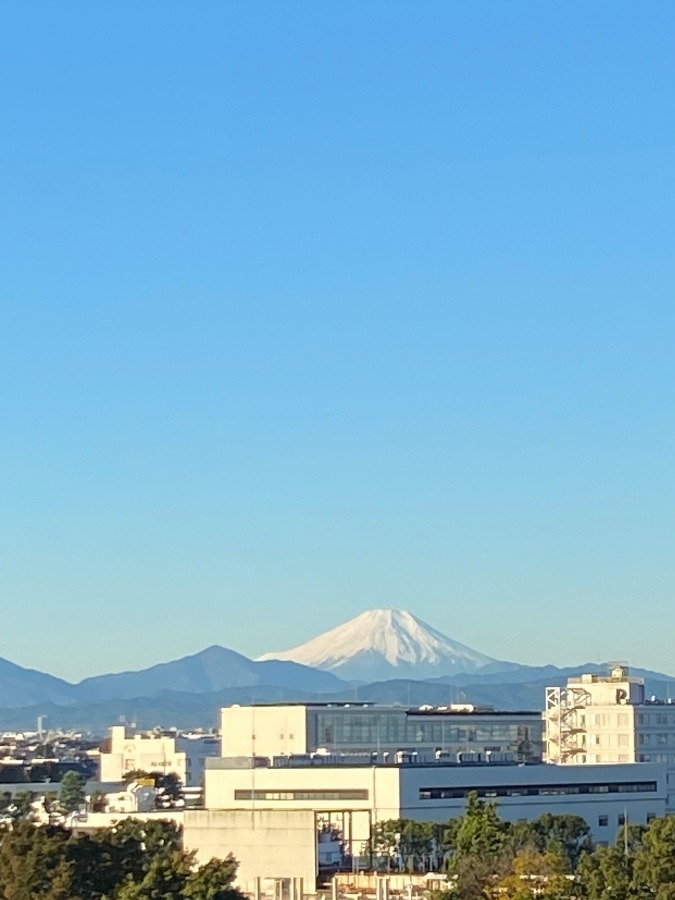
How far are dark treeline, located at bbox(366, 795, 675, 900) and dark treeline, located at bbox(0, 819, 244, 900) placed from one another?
7302 mm

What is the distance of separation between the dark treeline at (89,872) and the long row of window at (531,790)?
3214 cm

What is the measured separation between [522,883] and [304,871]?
46.9ft

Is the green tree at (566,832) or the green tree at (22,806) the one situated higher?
the green tree at (22,806)

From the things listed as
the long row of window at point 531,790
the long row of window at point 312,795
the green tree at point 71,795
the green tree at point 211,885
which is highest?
the green tree at point 71,795

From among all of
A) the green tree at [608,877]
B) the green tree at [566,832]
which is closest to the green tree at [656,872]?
the green tree at [608,877]

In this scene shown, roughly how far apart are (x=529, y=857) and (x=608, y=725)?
204 ft

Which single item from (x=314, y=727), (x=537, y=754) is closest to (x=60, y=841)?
(x=314, y=727)

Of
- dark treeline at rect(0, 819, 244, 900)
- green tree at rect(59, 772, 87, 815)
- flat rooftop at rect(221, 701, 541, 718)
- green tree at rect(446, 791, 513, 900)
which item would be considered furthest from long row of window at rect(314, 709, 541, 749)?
dark treeline at rect(0, 819, 244, 900)

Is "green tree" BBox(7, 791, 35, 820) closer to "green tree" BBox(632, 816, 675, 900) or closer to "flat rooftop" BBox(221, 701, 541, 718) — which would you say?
"flat rooftop" BBox(221, 701, 541, 718)

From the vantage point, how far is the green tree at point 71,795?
12269cm

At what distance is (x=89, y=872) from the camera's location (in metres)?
58.8

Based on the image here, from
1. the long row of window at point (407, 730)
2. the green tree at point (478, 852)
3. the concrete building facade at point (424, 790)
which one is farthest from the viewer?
the long row of window at point (407, 730)

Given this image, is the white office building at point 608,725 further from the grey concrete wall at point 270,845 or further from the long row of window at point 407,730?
the grey concrete wall at point 270,845

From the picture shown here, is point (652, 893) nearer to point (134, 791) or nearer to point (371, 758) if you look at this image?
point (371, 758)
